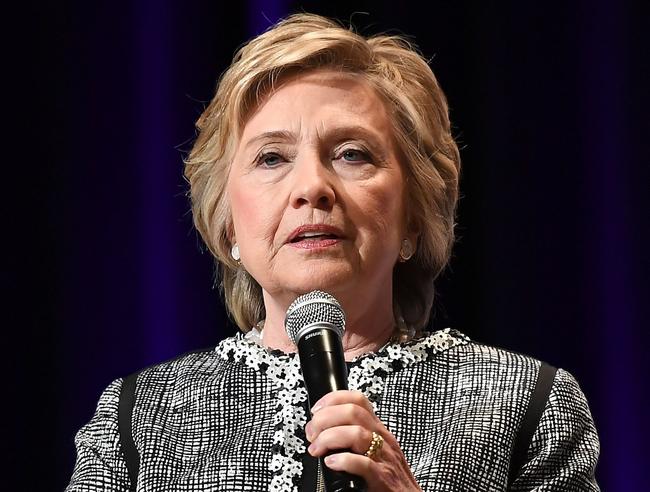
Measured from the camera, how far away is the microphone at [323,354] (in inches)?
55.7

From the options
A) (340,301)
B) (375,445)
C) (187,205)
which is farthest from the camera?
(187,205)

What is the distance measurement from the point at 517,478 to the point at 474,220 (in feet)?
3.65

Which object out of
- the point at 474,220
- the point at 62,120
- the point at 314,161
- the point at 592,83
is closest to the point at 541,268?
the point at 474,220

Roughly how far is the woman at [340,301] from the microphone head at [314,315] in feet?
1.27

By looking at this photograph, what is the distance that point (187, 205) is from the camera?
3131mm

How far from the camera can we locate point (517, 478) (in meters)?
2.03

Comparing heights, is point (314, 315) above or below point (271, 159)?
below

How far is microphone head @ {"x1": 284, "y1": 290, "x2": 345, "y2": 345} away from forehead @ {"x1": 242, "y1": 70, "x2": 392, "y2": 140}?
56 cm

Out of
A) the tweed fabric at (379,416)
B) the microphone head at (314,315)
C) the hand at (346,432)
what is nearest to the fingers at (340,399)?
the hand at (346,432)

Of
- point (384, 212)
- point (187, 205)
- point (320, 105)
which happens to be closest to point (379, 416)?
point (384, 212)

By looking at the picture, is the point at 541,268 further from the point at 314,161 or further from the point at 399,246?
the point at 314,161

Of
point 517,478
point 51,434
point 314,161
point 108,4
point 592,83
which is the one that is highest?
point 108,4

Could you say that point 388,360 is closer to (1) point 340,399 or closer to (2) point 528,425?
(2) point 528,425

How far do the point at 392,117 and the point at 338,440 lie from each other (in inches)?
38.9
